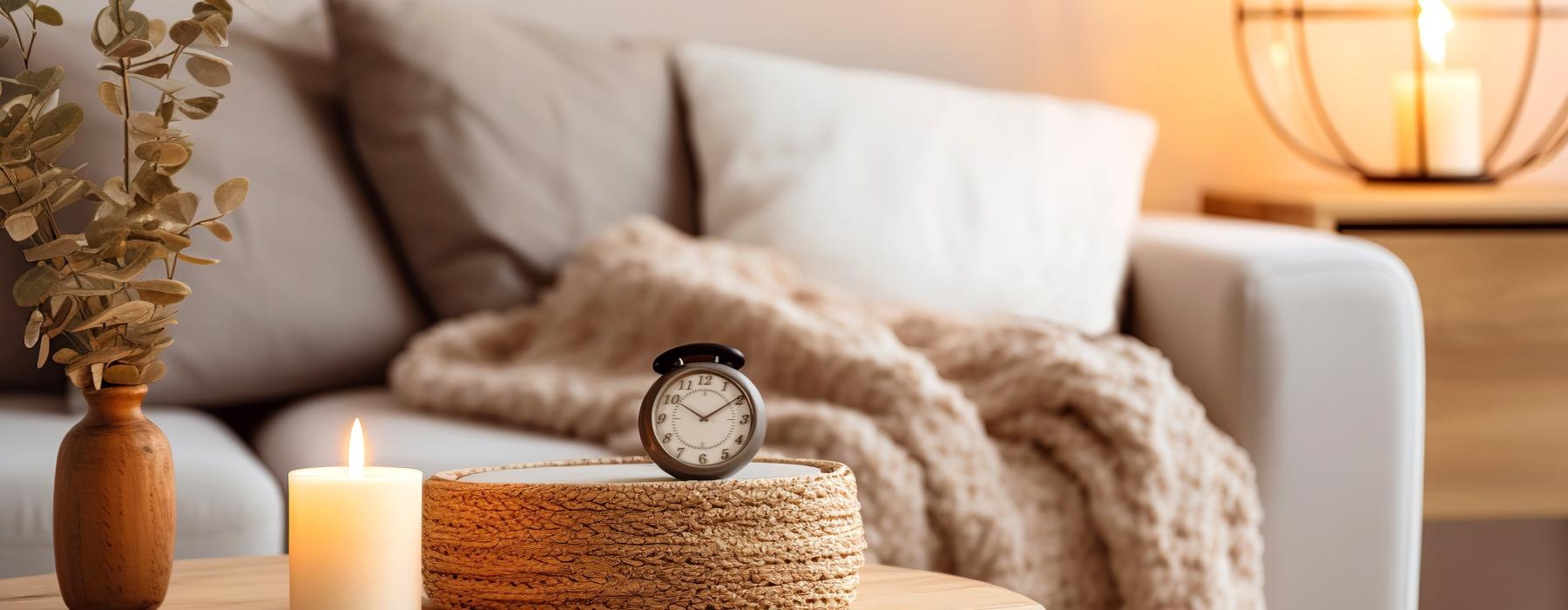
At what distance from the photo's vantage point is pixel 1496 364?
1.55 meters

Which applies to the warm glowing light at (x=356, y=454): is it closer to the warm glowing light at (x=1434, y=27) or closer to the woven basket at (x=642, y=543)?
the woven basket at (x=642, y=543)

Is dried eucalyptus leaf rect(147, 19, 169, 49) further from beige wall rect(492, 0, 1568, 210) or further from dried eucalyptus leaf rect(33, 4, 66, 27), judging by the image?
beige wall rect(492, 0, 1568, 210)

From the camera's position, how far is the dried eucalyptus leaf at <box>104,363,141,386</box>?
698 millimetres

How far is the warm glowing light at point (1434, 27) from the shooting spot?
6.26ft

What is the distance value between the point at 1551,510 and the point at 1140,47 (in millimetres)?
864

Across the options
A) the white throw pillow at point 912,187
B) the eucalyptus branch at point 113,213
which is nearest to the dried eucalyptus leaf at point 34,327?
the eucalyptus branch at point 113,213

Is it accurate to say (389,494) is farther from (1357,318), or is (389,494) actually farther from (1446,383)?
(1446,383)

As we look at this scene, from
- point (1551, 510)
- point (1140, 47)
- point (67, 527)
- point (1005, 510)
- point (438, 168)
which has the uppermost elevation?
point (1140, 47)

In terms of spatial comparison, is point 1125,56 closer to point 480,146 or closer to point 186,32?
point 480,146

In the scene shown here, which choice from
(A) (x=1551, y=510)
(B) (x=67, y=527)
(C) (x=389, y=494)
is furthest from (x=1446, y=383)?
(B) (x=67, y=527)

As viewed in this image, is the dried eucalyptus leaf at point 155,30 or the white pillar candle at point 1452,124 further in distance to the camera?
the white pillar candle at point 1452,124

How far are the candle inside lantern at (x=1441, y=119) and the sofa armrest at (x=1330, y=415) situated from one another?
642 mm

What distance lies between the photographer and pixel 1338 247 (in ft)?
4.34

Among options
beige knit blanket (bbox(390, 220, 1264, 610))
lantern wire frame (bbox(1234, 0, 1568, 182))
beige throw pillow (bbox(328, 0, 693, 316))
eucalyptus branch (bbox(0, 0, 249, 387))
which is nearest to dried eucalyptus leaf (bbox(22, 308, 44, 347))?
eucalyptus branch (bbox(0, 0, 249, 387))
